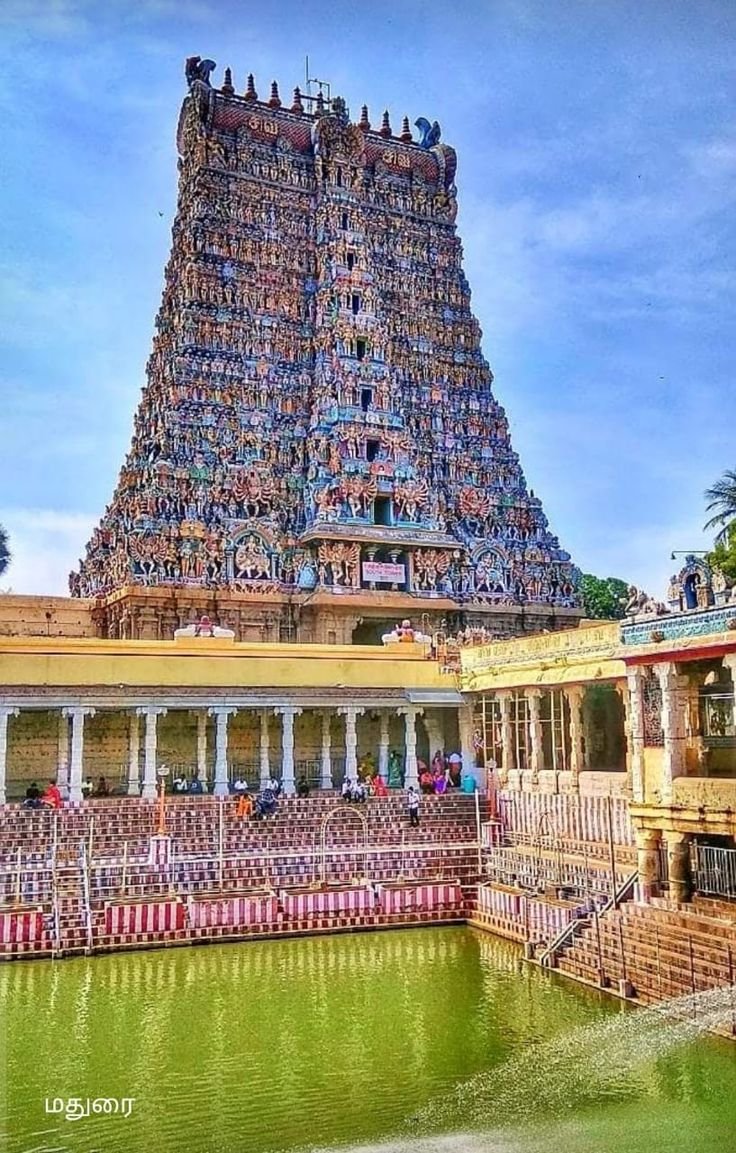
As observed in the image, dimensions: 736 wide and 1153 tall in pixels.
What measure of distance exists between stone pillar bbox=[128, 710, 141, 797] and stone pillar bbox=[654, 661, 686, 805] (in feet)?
41.1

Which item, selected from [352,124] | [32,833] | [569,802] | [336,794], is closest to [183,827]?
[32,833]

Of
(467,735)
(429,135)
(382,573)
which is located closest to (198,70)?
(429,135)

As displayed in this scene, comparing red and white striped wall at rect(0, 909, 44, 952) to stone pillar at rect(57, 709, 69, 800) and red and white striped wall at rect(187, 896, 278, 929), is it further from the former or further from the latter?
stone pillar at rect(57, 709, 69, 800)

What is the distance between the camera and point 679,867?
48.2 feet

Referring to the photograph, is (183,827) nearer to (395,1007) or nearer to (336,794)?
(336,794)

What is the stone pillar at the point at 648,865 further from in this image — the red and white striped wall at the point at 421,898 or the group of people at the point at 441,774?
the group of people at the point at 441,774

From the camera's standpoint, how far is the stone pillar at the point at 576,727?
21.5 m

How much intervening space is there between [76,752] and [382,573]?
15.1 m

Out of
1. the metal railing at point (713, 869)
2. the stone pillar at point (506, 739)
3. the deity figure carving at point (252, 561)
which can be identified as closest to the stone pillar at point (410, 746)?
the stone pillar at point (506, 739)

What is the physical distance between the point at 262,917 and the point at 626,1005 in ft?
21.3

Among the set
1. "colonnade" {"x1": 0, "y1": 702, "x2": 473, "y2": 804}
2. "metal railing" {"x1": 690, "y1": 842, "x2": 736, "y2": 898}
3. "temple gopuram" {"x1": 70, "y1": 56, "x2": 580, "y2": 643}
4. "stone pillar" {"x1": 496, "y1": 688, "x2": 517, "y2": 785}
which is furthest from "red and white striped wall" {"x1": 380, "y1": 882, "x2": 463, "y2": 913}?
"temple gopuram" {"x1": 70, "y1": 56, "x2": 580, "y2": 643}

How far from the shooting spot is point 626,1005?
13359 millimetres

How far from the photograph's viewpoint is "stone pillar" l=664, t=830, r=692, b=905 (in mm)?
14570

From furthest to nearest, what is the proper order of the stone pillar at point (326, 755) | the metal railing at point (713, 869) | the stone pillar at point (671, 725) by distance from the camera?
the stone pillar at point (326, 755) → the stone pillar at point (671, 725) → the metal railing at point (713, 869)
